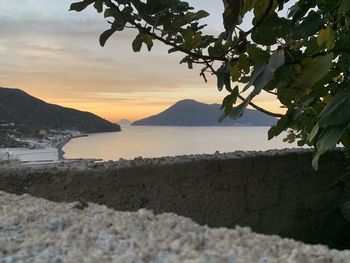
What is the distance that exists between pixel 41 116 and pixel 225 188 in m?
17.3

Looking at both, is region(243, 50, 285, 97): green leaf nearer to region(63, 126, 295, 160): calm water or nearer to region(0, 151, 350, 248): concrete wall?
region(0, 151, 350, 248): concrete wall

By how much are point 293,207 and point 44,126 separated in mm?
16197

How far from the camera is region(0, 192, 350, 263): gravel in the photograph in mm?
1109

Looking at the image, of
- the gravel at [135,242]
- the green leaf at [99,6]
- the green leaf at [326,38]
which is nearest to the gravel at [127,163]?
the green leaf at [99,6]

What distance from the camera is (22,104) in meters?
19.3

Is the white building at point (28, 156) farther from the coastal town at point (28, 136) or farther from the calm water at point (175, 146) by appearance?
the coastal town at point (28, 136)

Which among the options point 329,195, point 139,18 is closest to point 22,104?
point 329,195

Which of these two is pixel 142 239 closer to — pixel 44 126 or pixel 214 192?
pixel 214 192

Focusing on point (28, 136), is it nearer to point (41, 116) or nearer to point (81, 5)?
point (41, 116)

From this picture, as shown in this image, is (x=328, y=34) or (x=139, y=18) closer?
(x=328, y=34)

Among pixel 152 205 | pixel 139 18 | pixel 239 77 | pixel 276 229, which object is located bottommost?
pixel 276 229

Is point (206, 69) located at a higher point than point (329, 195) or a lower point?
higher

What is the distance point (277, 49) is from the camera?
1.55 meters

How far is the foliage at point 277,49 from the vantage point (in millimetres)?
1373
